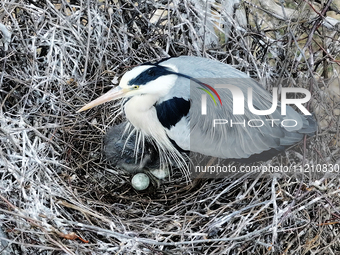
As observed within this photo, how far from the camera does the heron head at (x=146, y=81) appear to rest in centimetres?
187

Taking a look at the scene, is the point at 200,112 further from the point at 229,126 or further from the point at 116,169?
the point at 116,169

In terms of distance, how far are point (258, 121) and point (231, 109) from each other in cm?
15

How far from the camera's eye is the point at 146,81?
6.15 ft

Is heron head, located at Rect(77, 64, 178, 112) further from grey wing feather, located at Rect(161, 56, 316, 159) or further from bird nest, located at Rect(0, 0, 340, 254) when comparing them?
bird nest, located at Rect(0, 0, 340, 254)

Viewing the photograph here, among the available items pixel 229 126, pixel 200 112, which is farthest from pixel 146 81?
pixel 229 126

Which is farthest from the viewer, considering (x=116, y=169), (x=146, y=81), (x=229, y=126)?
(x=116, y=169)

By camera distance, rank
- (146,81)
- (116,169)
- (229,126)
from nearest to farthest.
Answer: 1. (146,81)
2. (229,126)
3. (116,169)

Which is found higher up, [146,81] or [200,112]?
[146,81]

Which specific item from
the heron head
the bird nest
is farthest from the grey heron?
the bird nest

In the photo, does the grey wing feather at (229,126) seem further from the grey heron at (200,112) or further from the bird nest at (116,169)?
the bird nest at (116,169)

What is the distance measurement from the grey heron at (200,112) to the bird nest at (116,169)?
15 centimetres

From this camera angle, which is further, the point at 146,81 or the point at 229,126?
the point at 229,126

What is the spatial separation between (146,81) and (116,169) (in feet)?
2.39

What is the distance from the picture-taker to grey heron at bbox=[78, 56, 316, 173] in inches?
75.4
